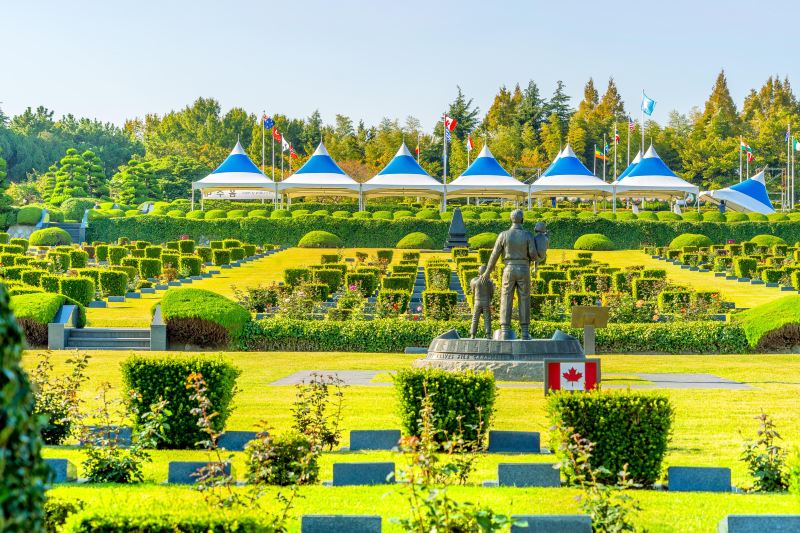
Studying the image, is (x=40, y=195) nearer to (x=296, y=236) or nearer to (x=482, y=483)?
(x=296, y=236)

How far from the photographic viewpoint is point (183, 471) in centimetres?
802

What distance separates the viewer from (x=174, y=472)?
26.3ft

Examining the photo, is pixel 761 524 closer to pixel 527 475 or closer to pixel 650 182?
pixel 527 475

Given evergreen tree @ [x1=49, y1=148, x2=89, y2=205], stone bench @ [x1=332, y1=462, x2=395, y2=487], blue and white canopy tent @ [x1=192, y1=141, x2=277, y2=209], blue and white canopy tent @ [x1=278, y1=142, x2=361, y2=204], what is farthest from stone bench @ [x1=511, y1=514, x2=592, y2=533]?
evergreen tree @ [x1=49, y1=148, x2=89, y2=205]

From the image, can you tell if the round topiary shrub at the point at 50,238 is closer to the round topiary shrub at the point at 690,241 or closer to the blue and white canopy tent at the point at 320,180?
the blue and white canopy tent at the point at 320,180

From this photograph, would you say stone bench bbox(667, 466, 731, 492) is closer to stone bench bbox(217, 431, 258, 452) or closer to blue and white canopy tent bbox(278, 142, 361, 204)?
stone bench bbox(217, 431, 258, 452)

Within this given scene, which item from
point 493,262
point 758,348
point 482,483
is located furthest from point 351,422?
point 758,348

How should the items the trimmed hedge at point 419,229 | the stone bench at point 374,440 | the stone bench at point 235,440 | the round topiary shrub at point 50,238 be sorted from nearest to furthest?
the stone bench at point 235,440, the stone bench at point 374,440, the round topiary shrub at point 50,238, the trimmed hedge at point 419,229

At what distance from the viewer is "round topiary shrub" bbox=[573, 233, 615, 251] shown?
44.0m

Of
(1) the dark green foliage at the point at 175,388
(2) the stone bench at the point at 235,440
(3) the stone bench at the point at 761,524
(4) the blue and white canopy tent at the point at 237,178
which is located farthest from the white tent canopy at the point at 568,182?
(3) the stone bench at the point at 761,524

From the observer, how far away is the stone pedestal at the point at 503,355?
619 inches

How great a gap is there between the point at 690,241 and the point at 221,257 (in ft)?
60.8

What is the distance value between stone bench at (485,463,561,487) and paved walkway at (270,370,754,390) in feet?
21.9

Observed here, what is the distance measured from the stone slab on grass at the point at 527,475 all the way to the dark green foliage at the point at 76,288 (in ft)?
60.2
